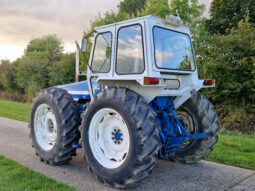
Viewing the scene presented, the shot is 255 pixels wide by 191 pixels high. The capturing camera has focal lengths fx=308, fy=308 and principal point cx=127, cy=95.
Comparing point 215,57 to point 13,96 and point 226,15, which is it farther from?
point 13,96

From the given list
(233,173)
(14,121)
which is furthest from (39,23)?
(233,173)

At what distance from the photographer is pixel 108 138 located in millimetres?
4684

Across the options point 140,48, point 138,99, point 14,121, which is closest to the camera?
point 138,99

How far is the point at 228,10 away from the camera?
18531 millimetres

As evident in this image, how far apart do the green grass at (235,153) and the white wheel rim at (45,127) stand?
299 cm

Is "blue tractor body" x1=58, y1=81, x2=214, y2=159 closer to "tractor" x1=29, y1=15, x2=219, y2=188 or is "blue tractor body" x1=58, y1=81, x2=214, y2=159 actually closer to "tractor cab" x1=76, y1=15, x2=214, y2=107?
"tractor" x1=29, y1=15, x2=219, y2=188

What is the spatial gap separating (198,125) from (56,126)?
244 centimetres

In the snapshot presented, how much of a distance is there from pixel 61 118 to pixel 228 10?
53.1ft

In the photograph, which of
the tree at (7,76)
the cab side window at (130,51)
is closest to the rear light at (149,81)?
the cab side window at (130,51)

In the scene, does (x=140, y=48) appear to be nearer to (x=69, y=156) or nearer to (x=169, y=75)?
(x=169, y=75)

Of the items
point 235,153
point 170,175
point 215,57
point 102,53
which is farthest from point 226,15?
point 170,175

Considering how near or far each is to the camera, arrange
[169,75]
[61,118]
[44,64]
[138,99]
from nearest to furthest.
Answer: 1. [138,99]
2. [169,75]
3. [61,118]
4. [44,64]

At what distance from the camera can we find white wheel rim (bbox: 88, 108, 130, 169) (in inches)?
175

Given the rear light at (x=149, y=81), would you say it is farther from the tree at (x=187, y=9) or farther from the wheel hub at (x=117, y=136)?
the tree at (x=187, y=9)
